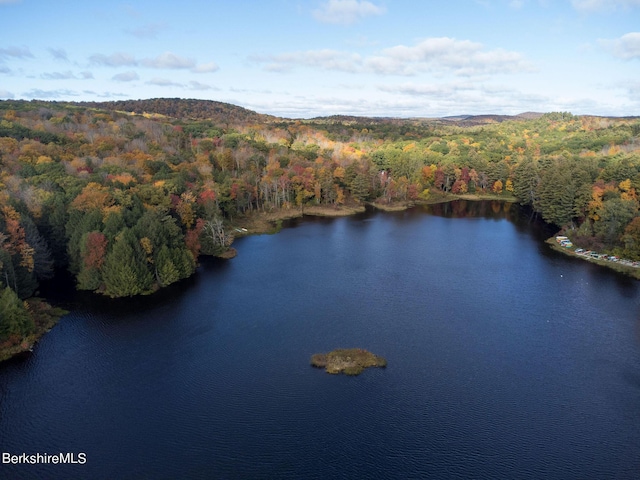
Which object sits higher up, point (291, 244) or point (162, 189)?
point (162, 189)

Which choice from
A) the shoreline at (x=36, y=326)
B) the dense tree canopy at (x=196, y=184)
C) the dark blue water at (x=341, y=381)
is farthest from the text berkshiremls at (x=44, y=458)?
the dense tree canopy at (x=196, y=184)

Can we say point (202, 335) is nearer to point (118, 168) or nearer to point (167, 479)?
point (167, 479)

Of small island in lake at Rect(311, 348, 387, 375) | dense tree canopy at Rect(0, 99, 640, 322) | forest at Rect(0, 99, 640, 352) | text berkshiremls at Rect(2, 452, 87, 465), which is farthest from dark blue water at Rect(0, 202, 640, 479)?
dense tree canopy at Rect(0, 99, 640, 322)

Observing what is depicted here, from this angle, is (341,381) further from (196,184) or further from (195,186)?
(196,184)

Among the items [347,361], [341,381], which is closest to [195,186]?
[347,361]

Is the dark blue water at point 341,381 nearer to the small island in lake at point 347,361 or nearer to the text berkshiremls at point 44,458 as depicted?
the text berkshiremls at point 44,458

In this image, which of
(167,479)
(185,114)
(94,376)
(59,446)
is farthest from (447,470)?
(185,114)
